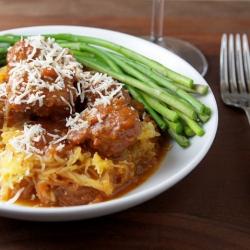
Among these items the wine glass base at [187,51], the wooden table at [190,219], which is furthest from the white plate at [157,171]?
the wine glass base at [187,51]

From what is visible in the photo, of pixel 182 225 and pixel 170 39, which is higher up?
pixel 170 39

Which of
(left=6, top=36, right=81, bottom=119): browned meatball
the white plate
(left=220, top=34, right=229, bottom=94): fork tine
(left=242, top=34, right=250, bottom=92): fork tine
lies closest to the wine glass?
(left=220, top=34, right=229, bottom=94): fork tine

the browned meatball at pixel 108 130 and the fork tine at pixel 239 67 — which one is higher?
the fork tine at pixel 239 67

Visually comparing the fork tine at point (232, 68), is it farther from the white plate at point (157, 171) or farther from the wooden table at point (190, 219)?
the white plate at point (157, 171)

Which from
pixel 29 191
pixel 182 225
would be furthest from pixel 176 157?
pixel 29 191

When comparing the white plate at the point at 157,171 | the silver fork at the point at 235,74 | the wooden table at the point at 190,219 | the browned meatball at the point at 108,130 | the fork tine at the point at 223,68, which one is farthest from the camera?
the fork tine at the point at 223,68

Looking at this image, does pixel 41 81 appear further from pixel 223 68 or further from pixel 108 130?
pixel 223 68

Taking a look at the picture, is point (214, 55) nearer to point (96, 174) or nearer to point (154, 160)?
point (154, 160)
